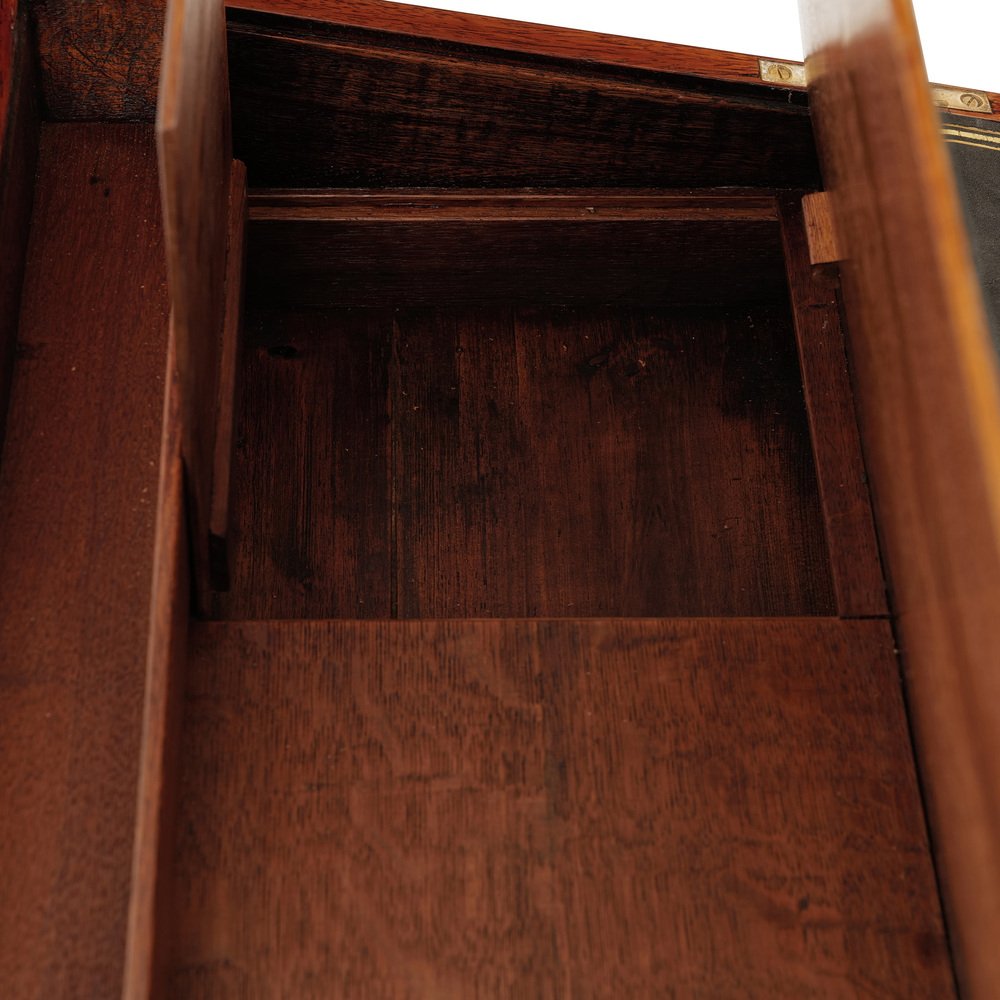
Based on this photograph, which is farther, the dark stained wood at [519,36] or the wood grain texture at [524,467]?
the wood grain texture at [524,467]

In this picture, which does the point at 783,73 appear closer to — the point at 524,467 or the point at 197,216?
the point at 524,467

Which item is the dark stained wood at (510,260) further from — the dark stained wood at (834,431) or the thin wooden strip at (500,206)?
the dark stained wood at (834,431)

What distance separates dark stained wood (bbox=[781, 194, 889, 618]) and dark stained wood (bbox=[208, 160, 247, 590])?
640 mm

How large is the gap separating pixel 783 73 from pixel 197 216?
77 cm

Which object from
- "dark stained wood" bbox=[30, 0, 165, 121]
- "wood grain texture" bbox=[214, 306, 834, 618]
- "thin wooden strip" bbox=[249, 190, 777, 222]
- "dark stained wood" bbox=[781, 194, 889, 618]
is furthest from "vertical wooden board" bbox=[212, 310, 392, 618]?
"dark stained wood" bbox=[781, 194, 889, 618]

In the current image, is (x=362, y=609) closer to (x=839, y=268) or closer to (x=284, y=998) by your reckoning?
(x=284, y=998)

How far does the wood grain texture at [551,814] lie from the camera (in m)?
1.07

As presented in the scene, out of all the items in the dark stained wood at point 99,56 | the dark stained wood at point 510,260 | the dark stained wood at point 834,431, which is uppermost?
the dark stained wood at point 99,56

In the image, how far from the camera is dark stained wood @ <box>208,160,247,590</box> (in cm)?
116

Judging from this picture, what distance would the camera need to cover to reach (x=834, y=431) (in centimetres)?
133

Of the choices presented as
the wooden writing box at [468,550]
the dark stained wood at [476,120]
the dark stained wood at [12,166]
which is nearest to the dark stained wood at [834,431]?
the wooden writing box at [468,550]

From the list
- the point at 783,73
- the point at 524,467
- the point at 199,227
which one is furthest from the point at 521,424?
the point at 199,227

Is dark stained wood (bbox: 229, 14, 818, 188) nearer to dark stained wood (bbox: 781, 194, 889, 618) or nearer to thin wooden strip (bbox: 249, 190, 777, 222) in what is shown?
thin wooden strip (bbox: 249, 190, 777, 222)

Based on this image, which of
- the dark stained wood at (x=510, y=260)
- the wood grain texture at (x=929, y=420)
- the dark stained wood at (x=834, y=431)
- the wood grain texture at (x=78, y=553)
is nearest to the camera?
the wood grain texture at (x=929, y=420)
